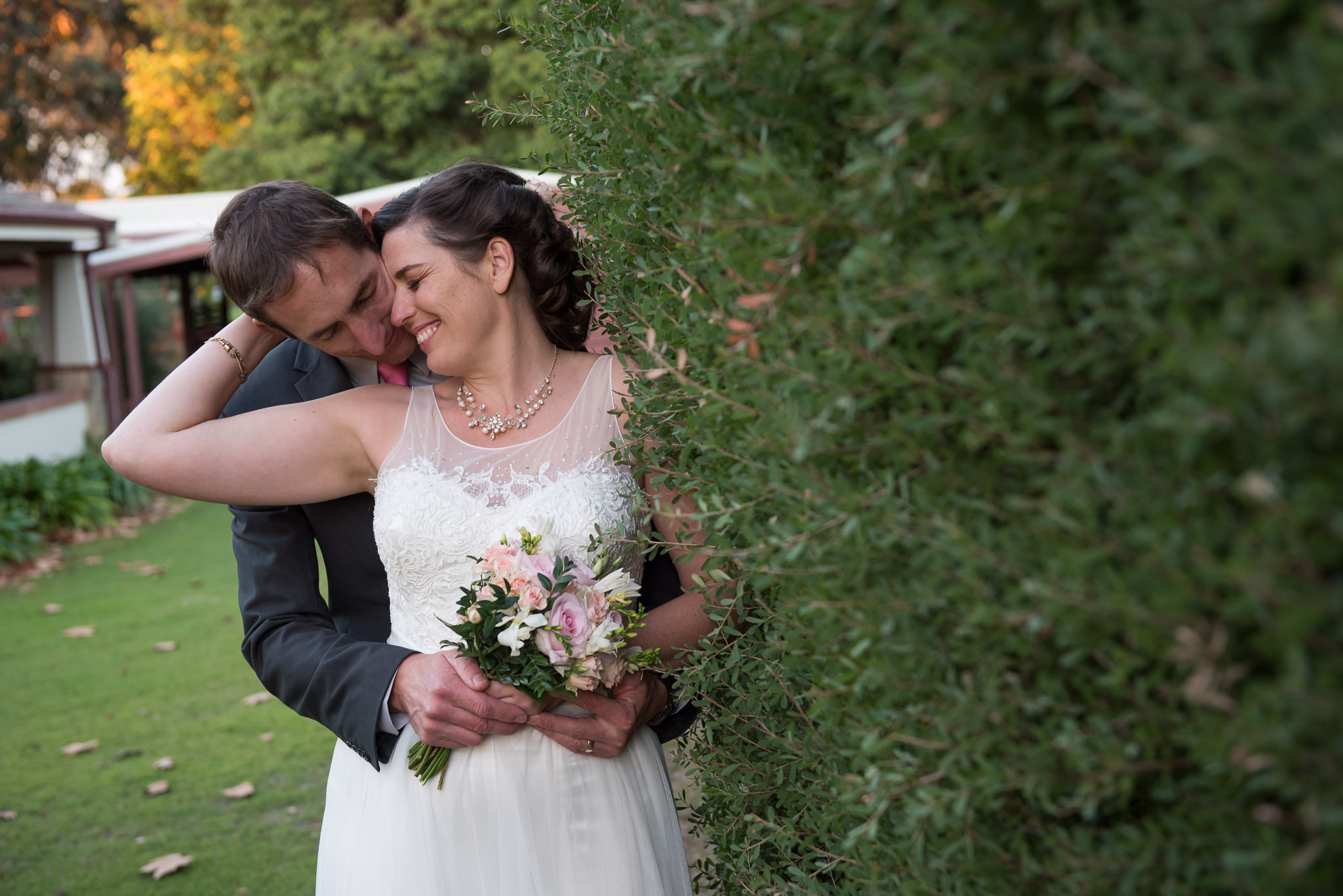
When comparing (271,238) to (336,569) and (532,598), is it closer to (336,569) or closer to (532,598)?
(336,569)

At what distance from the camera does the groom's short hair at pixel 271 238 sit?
273cm

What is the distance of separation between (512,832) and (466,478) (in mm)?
930

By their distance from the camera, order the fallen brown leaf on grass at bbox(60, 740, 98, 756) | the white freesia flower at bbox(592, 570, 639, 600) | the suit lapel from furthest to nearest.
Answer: the fallen brown leaf on grass at bbox(60, 740, 98, 756) < the suit lapel < the white freesia flower at bbox(592, 570, 639, 600)

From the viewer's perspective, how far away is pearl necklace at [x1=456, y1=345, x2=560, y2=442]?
2.83 meters

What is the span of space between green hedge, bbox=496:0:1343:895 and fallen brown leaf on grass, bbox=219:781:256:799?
5.15 m

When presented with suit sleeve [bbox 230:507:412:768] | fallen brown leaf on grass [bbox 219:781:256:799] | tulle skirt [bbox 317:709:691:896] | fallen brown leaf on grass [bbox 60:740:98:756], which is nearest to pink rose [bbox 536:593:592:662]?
tulle skirt [bbox 317:709:691:896]

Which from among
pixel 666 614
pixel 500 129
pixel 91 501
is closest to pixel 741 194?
pixel 666 614

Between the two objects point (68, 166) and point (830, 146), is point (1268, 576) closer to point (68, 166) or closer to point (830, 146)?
point (830, 146)

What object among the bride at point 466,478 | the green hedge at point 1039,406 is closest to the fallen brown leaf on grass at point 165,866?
the bride at point 466,478

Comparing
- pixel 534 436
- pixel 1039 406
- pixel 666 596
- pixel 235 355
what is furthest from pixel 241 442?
pixel 1039 406

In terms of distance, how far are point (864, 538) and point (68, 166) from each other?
38322 millimetres

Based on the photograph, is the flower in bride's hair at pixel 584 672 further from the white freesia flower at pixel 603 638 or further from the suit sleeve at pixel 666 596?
the suit sleeve at pixel 666 596

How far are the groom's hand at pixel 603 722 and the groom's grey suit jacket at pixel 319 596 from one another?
0.27 meters

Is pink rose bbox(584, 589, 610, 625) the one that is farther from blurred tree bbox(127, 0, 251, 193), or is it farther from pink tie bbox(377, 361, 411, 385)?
blurred tree bbox(127, 0, 251, 193)
